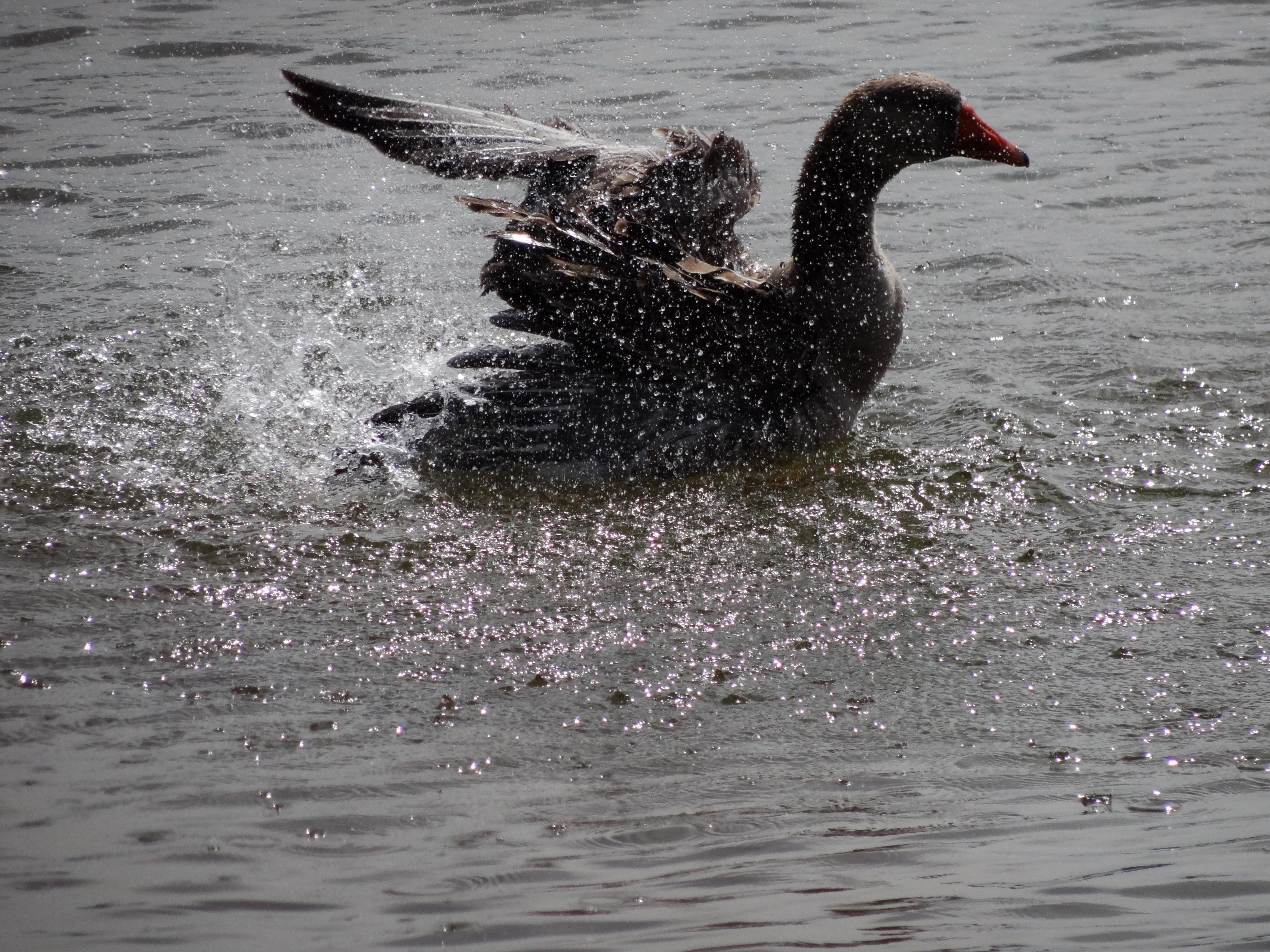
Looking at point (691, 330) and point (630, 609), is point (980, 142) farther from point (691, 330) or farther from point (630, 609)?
point (630, 609)

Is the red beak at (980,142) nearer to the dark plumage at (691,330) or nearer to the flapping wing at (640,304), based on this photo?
the dark plumage at (691,330)

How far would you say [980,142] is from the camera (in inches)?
205

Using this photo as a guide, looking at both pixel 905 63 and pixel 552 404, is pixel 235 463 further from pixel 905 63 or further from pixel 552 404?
pixel 905 63

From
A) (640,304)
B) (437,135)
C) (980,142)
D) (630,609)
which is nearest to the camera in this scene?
(630,609)

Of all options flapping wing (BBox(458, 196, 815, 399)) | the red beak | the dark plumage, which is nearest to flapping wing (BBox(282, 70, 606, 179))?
the dark plumage

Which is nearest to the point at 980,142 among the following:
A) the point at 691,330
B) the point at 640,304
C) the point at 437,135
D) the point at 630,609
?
the point at 691,330

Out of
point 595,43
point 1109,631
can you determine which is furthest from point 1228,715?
point 595,43

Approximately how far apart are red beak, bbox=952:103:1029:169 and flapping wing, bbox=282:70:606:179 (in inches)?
60.4

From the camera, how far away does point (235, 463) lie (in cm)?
511

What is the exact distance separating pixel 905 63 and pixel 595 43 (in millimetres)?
2990

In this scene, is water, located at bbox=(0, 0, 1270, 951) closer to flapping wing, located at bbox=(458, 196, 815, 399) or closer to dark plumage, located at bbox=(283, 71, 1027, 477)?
dark plumage, located at bbox=(283, 71, 1027, 477)

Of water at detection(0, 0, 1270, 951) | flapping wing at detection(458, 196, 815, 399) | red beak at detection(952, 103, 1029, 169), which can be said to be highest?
red beak at detection(952, 103, 1029, 169)

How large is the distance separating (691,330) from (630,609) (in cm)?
137

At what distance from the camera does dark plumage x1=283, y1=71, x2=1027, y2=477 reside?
493 cm
